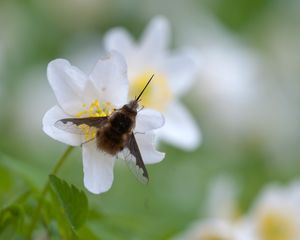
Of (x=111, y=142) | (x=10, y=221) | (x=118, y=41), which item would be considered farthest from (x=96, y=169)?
(x=118, y=41)

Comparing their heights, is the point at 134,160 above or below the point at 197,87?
below

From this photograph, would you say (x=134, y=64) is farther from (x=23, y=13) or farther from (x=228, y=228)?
(x=23, y=13)

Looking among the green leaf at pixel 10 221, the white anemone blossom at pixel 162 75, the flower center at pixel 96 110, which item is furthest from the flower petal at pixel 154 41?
the green leaf at pixel 10 221

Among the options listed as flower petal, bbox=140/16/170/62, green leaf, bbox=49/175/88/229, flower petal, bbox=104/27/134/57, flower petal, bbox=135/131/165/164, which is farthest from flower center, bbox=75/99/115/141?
flower petal, bbox=140/16/170/62

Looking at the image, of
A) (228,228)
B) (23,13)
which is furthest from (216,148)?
(228,228)

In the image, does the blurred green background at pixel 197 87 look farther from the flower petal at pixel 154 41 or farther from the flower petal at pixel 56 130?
the flower petal at pixel 56 130

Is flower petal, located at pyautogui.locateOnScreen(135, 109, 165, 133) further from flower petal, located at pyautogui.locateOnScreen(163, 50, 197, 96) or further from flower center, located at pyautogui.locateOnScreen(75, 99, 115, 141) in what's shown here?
flower petal, located at pyautogui.locateOnScreen(163, 50, 197, 96)

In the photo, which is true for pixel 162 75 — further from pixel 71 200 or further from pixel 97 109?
pixel 71 200
